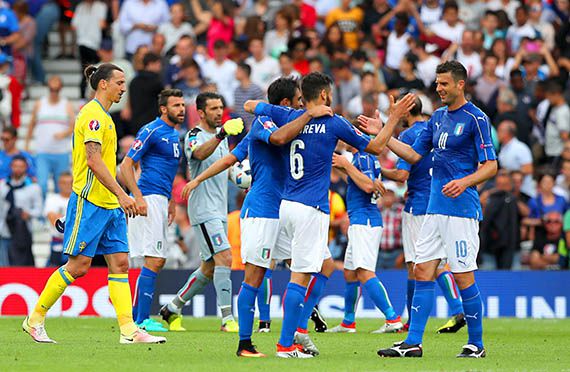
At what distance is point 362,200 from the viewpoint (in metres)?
14.6

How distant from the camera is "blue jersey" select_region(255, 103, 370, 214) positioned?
431 inches

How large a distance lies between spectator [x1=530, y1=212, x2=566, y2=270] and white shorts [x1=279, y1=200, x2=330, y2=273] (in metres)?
9.75

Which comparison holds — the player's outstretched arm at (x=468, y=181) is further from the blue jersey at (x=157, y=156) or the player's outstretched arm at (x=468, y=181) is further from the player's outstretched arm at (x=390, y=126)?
the blue jersey at (x=157, y=156)

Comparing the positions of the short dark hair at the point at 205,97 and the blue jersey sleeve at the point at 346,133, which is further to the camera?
the short dark hair at the point at 205,97

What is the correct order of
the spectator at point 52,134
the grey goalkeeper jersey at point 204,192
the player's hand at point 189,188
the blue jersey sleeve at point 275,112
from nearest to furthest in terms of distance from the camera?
the blue jersey sleeve at point 275,112
the player's hand at point 189,188
the grey goalkeeper jersey at point 204,192
the spectator at point 52,134

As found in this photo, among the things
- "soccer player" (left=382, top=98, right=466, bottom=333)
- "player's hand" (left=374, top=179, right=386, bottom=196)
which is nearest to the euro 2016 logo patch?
"player's hand" (left=374, top=179, right=386, bottom=196)

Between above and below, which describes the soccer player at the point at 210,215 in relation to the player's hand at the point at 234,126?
below

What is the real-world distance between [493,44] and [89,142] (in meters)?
13.3

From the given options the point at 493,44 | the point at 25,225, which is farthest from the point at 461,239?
the point at 493,44

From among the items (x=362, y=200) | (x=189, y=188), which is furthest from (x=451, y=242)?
(x=189, y=188)

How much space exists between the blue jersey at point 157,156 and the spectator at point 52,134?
7.50 m

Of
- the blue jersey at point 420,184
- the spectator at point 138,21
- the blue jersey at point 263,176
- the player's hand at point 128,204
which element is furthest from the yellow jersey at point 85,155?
the spectator at point 138,21

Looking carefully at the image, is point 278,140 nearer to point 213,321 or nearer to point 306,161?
point 306,161

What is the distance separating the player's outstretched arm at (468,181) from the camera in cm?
1109
